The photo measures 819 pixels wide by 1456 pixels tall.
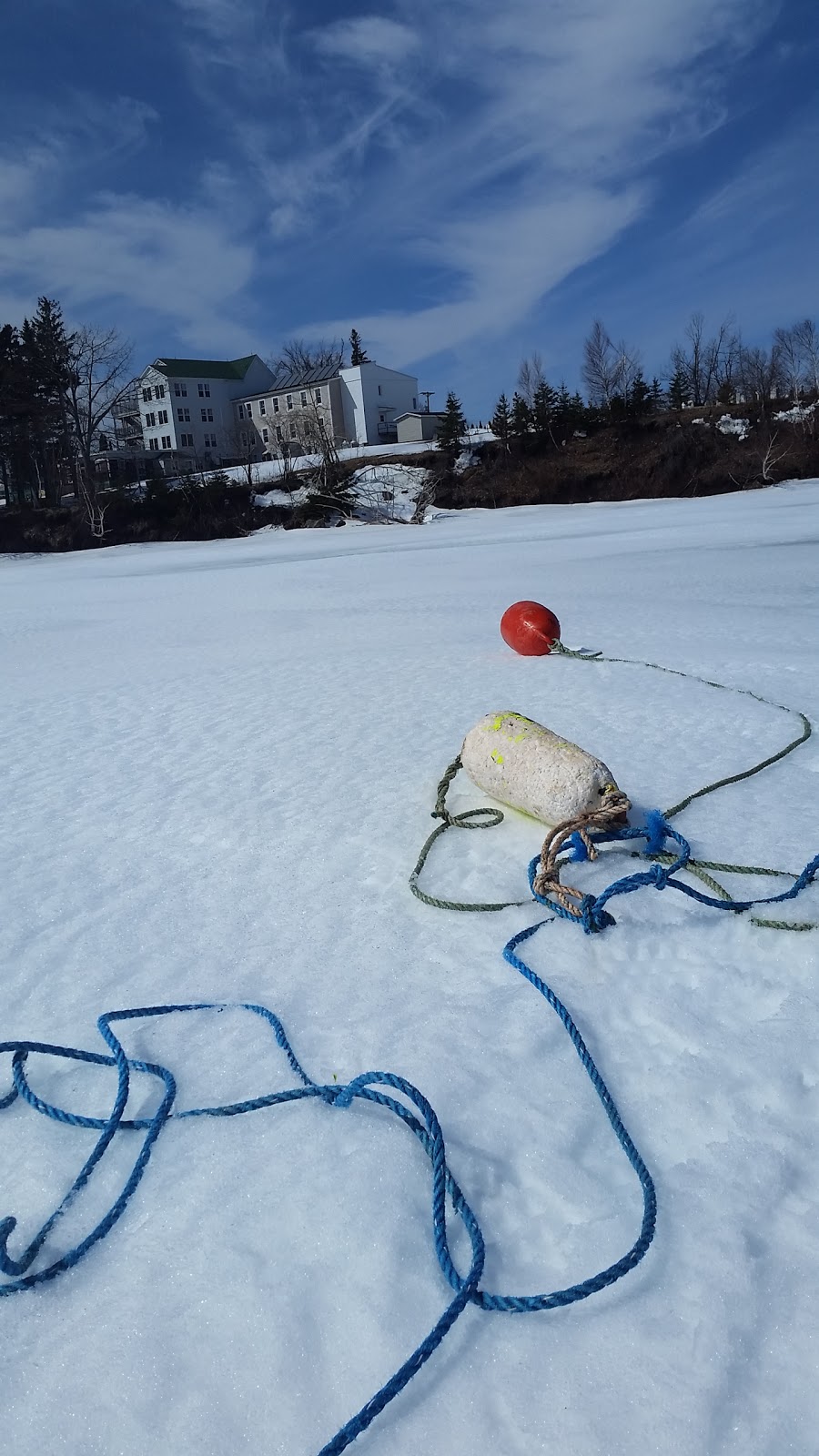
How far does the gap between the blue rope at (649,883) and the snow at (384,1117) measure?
7 cm

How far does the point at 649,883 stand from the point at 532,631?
4.09 meters

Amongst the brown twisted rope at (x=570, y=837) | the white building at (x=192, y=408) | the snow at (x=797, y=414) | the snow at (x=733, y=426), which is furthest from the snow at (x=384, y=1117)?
the white building at (x=192, y=408)

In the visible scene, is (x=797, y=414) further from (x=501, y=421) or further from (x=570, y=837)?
(x=570, y=837)

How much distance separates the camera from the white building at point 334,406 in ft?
196

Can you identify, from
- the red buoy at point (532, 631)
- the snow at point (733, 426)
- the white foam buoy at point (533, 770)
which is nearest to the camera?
the white foam buoy at point (533, 770)

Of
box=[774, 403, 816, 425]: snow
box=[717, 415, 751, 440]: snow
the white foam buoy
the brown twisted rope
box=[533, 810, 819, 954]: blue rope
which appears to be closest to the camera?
box=[533, 810, 819, 954]: blue rope

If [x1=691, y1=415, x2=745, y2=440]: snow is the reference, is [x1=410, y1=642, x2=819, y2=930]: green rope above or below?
below

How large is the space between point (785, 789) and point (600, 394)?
63766mm

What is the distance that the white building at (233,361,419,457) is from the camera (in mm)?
59812

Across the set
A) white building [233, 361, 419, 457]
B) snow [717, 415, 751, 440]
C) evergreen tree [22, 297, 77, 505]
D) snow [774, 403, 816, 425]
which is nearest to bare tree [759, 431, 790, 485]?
snow [717, 415, 751, 440]

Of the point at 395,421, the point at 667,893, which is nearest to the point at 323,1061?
the point at 667,893

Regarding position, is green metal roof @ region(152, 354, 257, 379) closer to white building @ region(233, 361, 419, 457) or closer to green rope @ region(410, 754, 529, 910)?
white building @ region(233, 361, 419, 457)

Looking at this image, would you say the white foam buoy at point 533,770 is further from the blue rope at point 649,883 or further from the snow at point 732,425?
the snow at point 732,425

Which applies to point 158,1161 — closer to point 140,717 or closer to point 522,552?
point 140,717
